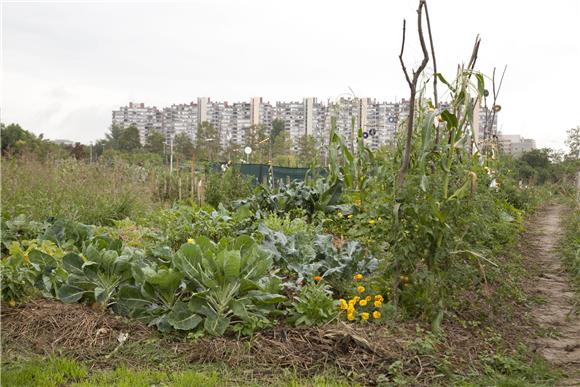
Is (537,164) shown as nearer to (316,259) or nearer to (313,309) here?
(316,259)

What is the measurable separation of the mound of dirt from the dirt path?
8.74 ft

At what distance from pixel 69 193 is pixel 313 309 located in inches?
185

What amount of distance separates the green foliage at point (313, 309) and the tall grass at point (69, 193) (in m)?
3.62

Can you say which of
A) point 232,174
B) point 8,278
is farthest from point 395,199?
point 232,174

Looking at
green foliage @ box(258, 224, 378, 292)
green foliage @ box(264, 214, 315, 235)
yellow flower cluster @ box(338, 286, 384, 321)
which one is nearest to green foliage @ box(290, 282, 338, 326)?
yellow flower cluster @ box(338, 286, 384, 321)

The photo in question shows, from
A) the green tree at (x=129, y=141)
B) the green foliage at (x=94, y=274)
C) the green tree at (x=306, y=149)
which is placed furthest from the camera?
the green tree at (x=129, y=141)

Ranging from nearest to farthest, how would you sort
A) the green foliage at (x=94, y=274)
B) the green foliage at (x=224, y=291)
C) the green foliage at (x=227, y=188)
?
the green foliage at (x=224, y=291)
the green foliage at (x=94, y=274)
the green foliage at (x=227, y=188)

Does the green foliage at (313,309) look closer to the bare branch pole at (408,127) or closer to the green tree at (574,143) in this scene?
the bare branch pole at (408,127)

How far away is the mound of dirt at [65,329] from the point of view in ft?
10.9

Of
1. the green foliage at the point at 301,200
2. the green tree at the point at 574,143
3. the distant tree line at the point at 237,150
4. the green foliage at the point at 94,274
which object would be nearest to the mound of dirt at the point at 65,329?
the green foliage at the point at 94,274

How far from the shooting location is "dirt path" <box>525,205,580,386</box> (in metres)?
3.70

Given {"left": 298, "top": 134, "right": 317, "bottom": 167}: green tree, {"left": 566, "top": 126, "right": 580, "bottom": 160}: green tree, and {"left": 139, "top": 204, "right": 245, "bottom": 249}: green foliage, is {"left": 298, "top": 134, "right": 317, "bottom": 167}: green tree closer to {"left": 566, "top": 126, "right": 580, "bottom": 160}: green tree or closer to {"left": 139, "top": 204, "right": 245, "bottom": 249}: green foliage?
{"left": 566, "top": 126, "right": 580, "bottom": 160}: green tree

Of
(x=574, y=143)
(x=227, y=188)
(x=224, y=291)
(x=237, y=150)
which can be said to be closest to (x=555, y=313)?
(x=224, y=291)

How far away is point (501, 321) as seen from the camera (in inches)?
166
